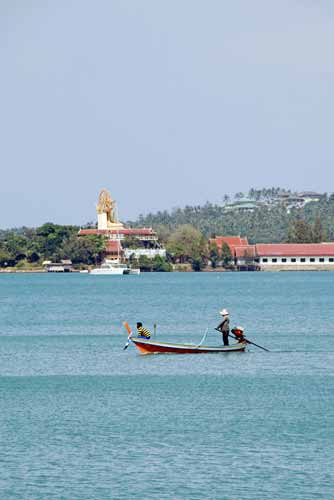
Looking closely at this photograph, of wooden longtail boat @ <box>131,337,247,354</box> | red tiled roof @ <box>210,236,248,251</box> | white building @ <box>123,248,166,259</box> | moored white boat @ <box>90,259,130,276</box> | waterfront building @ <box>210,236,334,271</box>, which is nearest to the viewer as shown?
wooden longtail boat @ <box>131,337,247,354</box>

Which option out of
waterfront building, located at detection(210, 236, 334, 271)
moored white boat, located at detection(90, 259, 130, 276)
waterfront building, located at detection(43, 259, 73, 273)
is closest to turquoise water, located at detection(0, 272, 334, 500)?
moored white boat, located at detection(90, 259, 130, 276)

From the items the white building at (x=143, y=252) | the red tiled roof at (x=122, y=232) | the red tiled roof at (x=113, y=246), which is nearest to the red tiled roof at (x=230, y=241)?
the white building at (x=143, y=252)

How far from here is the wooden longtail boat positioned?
43906 mm

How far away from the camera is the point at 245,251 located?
182 meters

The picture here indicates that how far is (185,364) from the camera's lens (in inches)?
1660

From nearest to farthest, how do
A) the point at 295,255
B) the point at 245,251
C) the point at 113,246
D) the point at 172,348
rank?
1. the point at 172,348
2. the point at 295,255
3. the point at 113,246
4. the point at 245,251

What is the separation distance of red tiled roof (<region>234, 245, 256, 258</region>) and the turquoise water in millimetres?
122976

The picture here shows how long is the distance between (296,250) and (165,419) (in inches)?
5883

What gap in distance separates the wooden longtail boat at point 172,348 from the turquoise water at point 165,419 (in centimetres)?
32

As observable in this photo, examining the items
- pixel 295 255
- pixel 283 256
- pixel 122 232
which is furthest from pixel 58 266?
pixel 295 255

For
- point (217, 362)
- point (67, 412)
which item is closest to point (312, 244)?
point (217, 362)

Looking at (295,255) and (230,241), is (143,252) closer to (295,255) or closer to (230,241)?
(230,241)

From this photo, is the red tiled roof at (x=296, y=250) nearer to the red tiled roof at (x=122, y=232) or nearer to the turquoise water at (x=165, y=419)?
the red tiled roof at (x=122, y=232)

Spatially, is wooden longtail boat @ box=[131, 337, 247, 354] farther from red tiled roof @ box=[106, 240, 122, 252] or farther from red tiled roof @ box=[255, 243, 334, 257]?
red tiled roof @ box=[106, 240, 122, 252]
